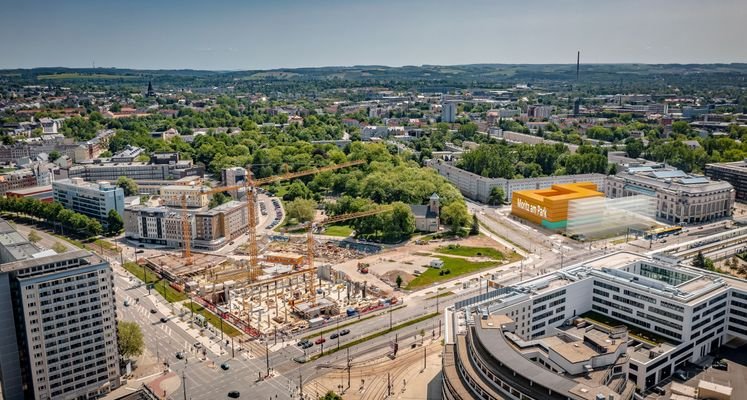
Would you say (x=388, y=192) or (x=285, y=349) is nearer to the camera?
(x=285, y=349)

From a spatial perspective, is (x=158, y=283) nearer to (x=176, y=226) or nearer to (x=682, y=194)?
(x=176, y=226)

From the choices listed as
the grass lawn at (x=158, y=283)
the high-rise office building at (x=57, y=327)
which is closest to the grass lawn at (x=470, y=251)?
the grass lawn at (x=158, y=283)

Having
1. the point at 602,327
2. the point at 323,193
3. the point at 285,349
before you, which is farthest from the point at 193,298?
the point at 323,193

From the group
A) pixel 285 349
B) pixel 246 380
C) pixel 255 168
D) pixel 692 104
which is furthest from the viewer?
pixel 692 104

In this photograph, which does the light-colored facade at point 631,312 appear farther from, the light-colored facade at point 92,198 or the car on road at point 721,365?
the light-colored facade at point 92,198

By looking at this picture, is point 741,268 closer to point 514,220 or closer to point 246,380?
point 514,220

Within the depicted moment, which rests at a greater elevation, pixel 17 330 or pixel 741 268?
pixel 17 330

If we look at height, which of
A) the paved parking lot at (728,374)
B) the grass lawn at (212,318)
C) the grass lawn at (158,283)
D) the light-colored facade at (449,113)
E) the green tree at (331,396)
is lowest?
the grass lawn at (212,318)
